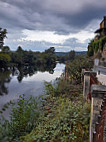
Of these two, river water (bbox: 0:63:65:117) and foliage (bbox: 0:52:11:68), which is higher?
foliage (bbox: 0:52:11:68)

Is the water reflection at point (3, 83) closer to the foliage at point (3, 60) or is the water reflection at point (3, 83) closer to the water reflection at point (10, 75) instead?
the water reflection at point (10, 75)

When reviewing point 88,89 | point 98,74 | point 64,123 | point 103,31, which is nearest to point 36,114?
point 64,123

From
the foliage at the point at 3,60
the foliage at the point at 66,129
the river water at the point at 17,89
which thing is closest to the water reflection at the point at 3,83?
the river water at the point at 17,89

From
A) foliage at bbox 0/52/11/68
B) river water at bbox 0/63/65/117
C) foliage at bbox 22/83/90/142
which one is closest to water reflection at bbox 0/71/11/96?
river water at bbox 0/63/65/117

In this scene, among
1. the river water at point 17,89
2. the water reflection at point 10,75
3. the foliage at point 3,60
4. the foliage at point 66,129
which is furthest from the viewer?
the foliage at point 3,60

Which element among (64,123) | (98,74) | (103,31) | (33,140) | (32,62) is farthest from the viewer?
(32,62)

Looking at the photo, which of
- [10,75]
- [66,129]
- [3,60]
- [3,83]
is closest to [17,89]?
[3,83]

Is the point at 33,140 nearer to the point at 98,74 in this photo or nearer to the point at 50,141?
the point at 50,141

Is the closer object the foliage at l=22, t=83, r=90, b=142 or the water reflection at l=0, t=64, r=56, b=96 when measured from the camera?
the foliage at l=22, t=83, r=90, b=142

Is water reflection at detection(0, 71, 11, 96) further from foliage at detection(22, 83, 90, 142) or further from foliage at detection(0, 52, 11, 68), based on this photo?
foliage at detection(0, 52, 11, 68)

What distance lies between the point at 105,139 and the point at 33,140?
1849mm

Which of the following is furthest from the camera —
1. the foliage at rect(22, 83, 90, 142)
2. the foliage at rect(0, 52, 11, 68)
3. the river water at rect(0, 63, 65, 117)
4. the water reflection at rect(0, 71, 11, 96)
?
the foliage at rect(0, 52, 11, 68)

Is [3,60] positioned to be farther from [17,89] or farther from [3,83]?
[17,89]

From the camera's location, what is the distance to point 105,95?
1.92 m
